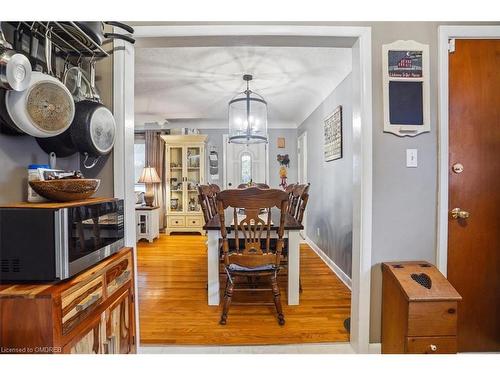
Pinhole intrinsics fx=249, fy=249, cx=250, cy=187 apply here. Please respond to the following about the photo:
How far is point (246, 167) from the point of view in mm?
5312

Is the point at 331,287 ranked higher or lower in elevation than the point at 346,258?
lower

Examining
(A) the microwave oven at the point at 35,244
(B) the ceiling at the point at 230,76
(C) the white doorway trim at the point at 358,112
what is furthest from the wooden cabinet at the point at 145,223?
(A) the microwave oven at the point at 35,244

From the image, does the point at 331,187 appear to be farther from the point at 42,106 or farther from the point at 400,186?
the point at 42,106

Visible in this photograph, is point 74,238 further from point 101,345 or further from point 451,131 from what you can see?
point 451,131

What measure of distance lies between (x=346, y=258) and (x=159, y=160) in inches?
157

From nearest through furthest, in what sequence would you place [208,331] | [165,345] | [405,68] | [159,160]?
1. [405,68]
2. [165,345]
3. [208,331]
4. [159,160]

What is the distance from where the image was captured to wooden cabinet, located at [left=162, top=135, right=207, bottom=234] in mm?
4938

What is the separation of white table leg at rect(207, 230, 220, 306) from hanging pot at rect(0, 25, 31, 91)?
148 cm

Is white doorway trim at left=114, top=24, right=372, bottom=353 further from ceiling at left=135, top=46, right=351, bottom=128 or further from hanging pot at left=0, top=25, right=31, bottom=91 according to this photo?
ceiling at left=135, top=46, right=351, bottom=128

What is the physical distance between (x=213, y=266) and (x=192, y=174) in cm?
319

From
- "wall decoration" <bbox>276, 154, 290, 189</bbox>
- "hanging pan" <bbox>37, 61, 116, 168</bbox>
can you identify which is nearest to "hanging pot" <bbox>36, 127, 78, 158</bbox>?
"hanging pan" <bbox>37, 61, 116, 168</bbox>

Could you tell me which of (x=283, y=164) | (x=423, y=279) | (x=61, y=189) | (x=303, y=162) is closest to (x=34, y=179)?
(x=61, y=189)
